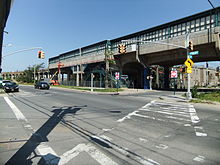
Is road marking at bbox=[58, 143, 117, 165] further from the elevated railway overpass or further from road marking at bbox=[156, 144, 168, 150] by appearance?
the elevated railway overpass

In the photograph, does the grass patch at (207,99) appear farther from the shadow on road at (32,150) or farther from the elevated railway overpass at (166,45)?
the shadow on road at (32,150)

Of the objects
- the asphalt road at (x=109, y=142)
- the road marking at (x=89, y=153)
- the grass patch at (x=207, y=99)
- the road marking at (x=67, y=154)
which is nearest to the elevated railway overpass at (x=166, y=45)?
the grass patch at (x=207, y=99)

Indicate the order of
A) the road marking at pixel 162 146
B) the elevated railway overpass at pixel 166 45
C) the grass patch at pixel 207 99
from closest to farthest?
the road marking at pixel 162 146 < the grass patch at pixel 207 99 < the elevated railway overpass at pixel 166 45

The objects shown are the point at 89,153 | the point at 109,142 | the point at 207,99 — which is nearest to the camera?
the point at 89,153

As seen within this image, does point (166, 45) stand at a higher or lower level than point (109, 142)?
higher

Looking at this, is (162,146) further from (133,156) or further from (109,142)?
(109,142)

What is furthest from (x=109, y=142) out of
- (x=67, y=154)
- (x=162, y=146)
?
(x=162, y=146)

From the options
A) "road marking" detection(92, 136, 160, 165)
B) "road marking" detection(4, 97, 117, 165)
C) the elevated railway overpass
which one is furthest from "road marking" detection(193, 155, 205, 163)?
the elevated railway overpass

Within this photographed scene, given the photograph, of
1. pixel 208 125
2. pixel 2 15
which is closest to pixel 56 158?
pixel 2 15

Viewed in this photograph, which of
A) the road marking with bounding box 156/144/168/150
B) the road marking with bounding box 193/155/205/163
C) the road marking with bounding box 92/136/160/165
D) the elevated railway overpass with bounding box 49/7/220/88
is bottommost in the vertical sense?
the road marking with bounding box 156/144/168/150

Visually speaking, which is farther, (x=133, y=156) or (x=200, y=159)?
(x=133, y=156)

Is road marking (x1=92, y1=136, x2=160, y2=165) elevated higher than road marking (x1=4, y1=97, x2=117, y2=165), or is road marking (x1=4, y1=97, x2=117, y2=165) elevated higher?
road marking (x1=4, y1=97, x2=117, y2=165)

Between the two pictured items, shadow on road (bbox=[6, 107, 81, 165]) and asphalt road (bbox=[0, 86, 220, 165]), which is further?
asphalt road (bbox=[0, 86, 220, 165])

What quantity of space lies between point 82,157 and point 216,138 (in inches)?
167
